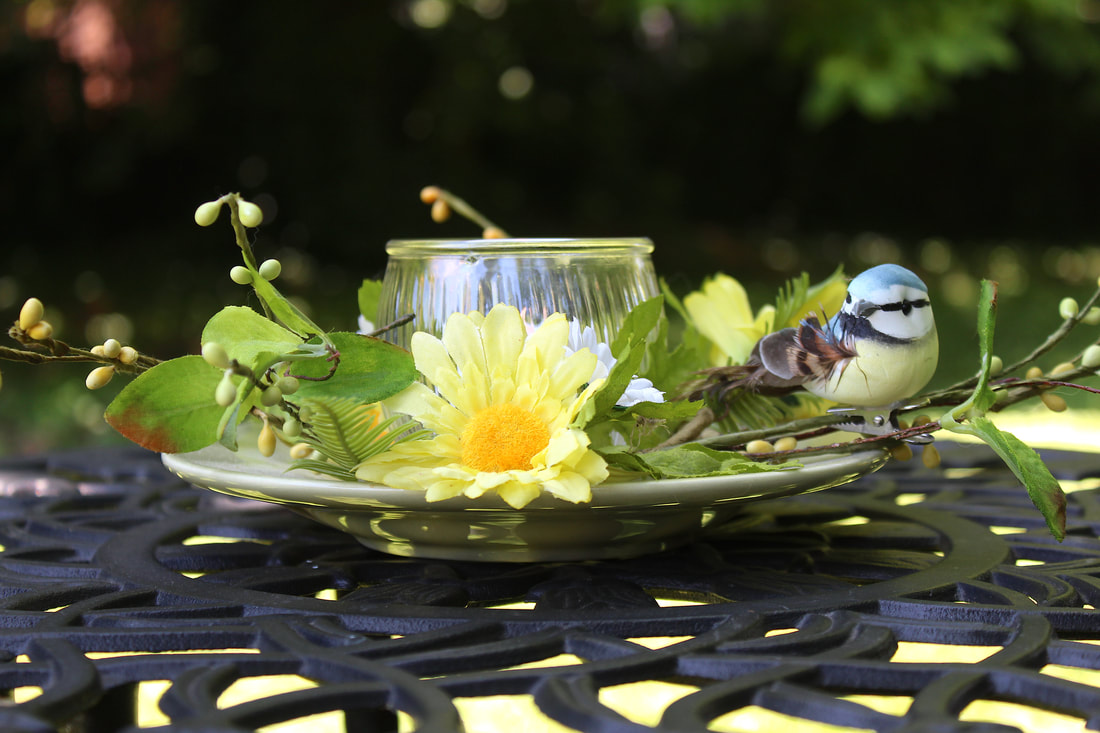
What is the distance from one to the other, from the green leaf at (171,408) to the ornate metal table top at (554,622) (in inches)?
3.5

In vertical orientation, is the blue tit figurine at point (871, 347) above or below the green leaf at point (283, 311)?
below

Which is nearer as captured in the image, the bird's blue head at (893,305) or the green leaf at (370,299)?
the bird's blue head at (893,305)

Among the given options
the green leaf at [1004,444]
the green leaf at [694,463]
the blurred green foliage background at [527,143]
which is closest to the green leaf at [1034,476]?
the green leaf at [1004,444]

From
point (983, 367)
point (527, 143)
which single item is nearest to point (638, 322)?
point (983, 367)

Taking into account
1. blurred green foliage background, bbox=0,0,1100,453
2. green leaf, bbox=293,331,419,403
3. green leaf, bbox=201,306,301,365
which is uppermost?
blurred green foliage background, bbox=0,0,1100,453

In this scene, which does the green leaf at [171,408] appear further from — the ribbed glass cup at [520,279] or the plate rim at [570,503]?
the ribbed glass cup at [520,279]

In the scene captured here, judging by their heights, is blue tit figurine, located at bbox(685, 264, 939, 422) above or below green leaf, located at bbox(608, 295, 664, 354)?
below

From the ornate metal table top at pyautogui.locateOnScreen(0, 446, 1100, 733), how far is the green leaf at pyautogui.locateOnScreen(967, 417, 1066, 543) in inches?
1.9

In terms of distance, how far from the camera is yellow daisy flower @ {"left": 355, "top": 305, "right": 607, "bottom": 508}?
0.55 m

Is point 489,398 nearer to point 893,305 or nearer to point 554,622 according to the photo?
point 554,622

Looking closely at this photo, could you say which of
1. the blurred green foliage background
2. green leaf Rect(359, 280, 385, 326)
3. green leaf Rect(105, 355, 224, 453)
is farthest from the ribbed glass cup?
the blurred green foliage background

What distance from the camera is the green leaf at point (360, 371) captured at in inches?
21.6

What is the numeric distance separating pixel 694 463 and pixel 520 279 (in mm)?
163

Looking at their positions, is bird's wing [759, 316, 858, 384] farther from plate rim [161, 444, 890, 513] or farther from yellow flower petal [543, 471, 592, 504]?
yellow flower petal [543, 471, 592, 504]
